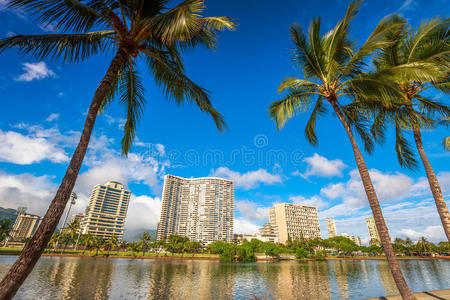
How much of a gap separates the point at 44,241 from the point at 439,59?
34.6 feet

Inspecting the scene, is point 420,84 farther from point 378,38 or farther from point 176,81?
point 176,81

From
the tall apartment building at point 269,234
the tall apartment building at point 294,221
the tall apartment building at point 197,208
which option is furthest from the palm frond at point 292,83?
the tall apartment building at point 197,208

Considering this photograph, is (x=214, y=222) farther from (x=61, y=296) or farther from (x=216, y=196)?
(x=61, y=296)

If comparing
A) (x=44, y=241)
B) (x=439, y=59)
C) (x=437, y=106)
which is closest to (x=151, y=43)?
(x=44, y=241)

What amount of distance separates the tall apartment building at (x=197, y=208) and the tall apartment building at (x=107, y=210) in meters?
26.9

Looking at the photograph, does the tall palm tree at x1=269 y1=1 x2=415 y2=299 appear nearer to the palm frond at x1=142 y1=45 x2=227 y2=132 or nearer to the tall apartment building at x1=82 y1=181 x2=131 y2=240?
the palm frond at x1=142 y1=45 x2=227 y2=132

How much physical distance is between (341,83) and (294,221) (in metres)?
146

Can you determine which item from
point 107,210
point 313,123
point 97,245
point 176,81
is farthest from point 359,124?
point 107,210

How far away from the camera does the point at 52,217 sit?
3186 mm

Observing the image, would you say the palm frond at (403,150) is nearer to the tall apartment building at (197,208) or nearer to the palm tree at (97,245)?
the palm tree at (97,245)

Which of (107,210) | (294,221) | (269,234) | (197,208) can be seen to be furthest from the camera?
(197,208)

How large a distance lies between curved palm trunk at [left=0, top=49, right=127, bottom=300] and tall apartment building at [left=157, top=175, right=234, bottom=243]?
15193 centimetres

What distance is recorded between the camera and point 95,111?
4.18m

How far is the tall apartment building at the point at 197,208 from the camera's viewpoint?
148 m
